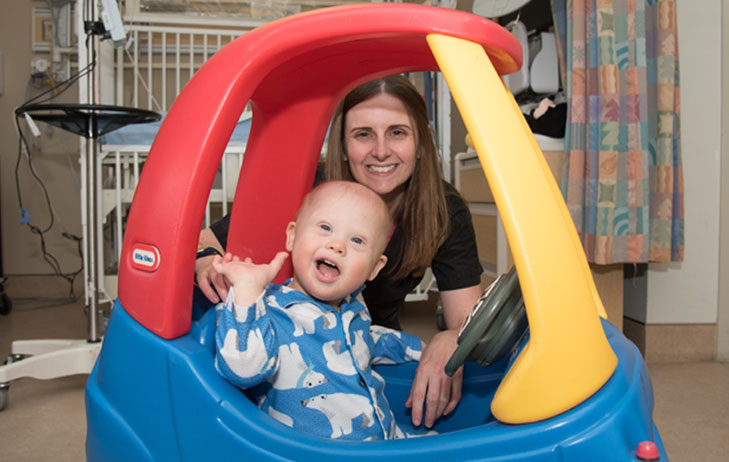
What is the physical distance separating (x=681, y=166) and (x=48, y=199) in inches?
109

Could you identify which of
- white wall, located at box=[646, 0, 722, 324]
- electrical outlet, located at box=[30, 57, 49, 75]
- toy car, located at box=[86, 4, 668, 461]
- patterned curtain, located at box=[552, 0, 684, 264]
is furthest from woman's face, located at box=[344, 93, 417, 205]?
electrical outlet, located at box=[30, 57, 49, 75]

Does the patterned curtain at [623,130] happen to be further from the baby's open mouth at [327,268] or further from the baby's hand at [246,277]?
the baby's hand at [246,277]

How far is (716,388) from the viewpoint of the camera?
4.98 feet

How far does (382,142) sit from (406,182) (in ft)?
0.48

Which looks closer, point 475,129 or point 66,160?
point 475,129

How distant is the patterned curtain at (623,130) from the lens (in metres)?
1.52

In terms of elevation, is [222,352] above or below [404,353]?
above

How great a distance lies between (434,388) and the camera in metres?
0.83

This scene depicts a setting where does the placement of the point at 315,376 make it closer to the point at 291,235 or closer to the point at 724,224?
the point at 291,235

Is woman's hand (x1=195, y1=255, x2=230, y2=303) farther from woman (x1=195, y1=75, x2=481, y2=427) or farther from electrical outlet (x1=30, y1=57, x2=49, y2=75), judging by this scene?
electrical outlet (x1=30, y1=57, x2=49, y2=75)

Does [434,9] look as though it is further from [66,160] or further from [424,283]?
[66,160]

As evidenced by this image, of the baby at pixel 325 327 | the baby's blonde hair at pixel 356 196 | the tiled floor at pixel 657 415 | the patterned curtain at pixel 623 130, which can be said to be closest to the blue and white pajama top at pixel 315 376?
the baby at pixel 325 327

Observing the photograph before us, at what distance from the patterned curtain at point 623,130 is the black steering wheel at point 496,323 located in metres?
1.01

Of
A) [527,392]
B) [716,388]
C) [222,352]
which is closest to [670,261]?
[716,388]
